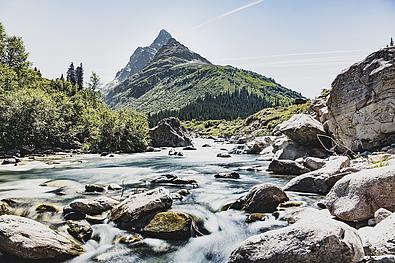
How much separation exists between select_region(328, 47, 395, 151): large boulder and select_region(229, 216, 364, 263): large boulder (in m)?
22.6

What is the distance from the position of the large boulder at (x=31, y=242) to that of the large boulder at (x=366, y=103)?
2549 cm

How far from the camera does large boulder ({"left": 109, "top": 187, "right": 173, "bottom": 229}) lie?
45.9ft

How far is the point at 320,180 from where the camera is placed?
63.4 feet

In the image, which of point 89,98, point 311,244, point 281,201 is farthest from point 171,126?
point 311,244

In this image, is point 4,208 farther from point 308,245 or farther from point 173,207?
point 308,245

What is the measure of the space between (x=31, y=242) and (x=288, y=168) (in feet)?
69.0

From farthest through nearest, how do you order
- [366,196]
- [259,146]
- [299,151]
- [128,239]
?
[259,146] < [299,151] < [128,239] < [366,196]

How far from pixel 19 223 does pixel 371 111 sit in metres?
27.2

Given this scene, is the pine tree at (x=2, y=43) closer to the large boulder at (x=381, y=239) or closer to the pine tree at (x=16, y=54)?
the pine tree at (x=16, y=54)

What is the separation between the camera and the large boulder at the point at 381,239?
812cm

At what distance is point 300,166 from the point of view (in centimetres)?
2714

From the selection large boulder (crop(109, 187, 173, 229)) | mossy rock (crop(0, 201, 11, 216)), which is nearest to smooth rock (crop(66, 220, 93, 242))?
large boulder (crop(109, 187, 173, 229))

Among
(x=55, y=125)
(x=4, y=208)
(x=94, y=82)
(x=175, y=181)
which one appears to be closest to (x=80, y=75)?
(x=94, y=82)

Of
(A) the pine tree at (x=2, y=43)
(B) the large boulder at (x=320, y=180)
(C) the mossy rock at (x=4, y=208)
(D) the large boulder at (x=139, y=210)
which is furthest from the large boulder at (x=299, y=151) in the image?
(A) the pine tree at (x=2, y=43)
